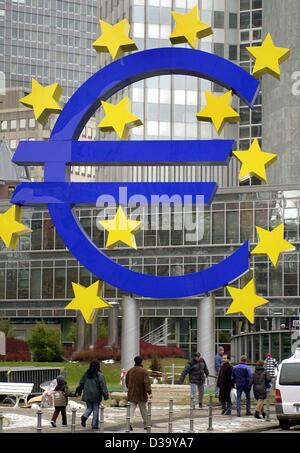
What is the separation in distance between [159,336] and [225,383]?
48.8m

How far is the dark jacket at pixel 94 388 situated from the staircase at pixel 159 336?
183 ft

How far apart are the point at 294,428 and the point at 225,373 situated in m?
5.82

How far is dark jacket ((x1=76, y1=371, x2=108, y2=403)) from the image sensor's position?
20703mm

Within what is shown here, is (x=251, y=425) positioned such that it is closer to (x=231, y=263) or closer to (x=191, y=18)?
(x=231, y=263)

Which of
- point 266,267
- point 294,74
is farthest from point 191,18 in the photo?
point 294,74

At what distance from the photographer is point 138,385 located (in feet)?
68.7

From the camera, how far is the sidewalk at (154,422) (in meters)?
21.3

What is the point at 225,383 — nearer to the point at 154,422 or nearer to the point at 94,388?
the point at 154,422

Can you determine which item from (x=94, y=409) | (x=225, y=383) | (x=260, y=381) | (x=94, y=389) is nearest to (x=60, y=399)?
(x=94, y=409)

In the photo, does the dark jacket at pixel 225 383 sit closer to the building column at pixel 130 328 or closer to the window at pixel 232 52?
the building column at pixel 130 328

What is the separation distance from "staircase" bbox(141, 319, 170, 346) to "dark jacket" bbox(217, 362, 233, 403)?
48017 mm

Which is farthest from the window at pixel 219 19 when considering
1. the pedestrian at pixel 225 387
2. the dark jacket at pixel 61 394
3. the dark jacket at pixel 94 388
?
the dark jacket at pixel 94 388

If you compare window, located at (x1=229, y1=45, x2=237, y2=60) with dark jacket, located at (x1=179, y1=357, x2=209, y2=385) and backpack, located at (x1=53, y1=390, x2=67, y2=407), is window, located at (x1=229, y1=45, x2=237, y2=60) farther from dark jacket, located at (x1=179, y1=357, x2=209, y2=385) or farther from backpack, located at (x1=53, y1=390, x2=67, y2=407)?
backpack, located at (x1=53, y1=390, x2=67, y2=407)

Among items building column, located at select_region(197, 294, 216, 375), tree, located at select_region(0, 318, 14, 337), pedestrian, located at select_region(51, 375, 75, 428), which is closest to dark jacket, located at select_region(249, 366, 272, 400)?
pedestrian, located at select_region(51, 375, 75, 428)
